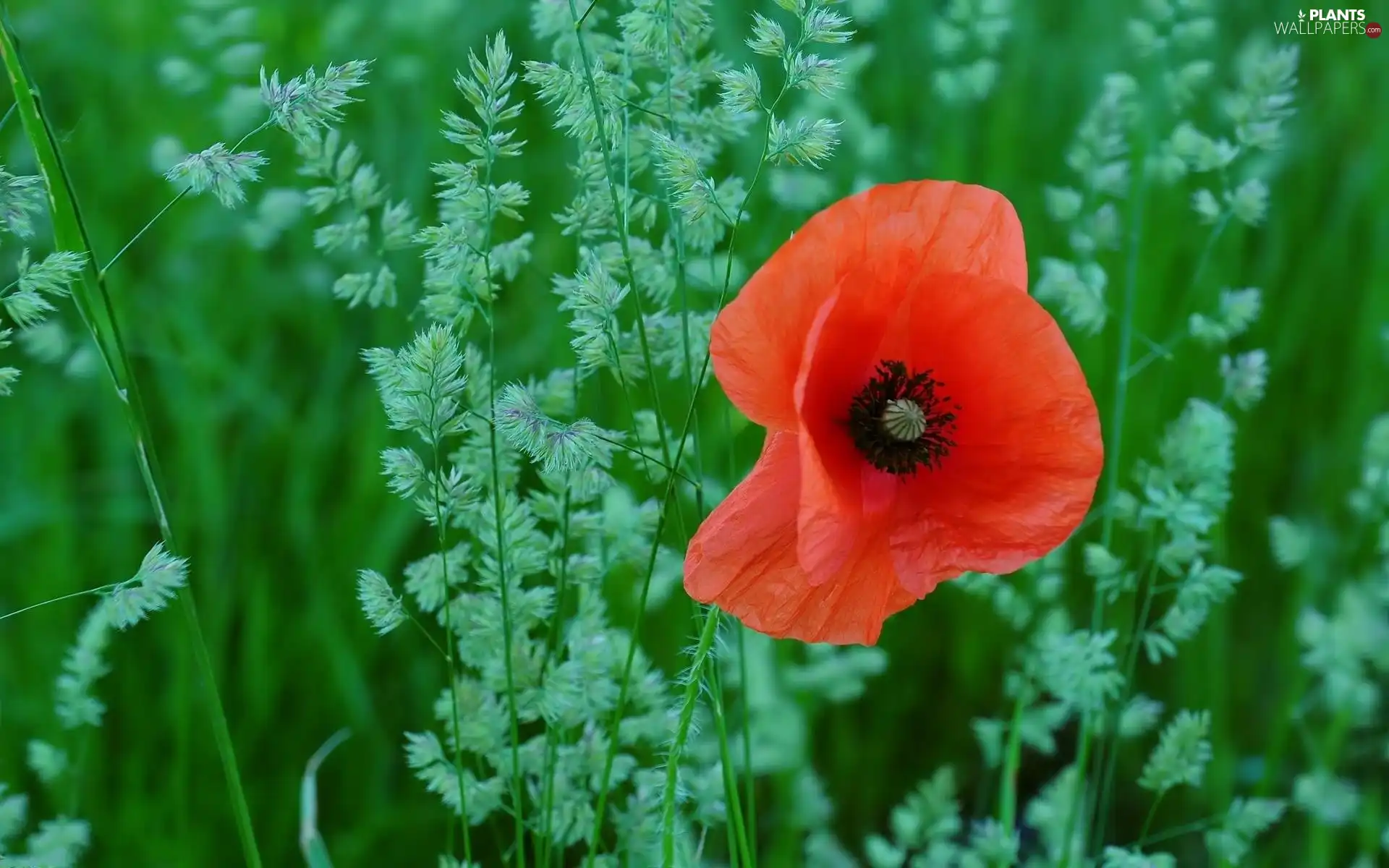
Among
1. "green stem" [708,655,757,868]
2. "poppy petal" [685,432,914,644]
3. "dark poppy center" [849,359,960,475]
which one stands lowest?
"green stem" [708,655,757,868]

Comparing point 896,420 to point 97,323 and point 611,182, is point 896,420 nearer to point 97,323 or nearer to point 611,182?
point 611,182

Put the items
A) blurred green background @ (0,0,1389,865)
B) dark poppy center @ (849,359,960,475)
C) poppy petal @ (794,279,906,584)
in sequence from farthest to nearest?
blurred green background @ (0,0,1389,865) → dark poppy center @ (849,359,960,475) → poppy petal @ (794,279,906,584)

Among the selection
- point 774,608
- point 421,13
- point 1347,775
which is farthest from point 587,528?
point 421,13

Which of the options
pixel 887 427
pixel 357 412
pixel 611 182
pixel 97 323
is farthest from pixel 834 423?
pixel 357 412

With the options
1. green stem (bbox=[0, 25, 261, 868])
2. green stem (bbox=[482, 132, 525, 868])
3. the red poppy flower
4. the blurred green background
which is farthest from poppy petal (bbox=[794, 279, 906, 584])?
the blurred green background

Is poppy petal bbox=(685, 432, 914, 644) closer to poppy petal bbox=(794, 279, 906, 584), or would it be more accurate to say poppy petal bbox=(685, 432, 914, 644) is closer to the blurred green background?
poppy petal bbox=(794, 279, 906, 584)

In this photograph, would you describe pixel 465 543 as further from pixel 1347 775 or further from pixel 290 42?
pixel 290 42
